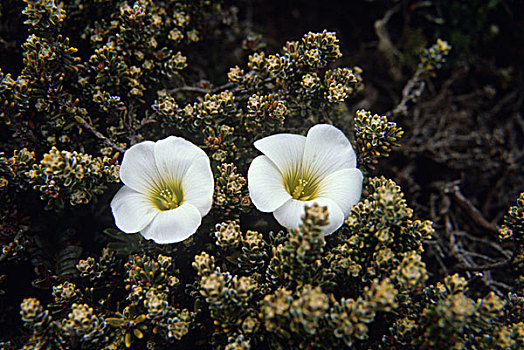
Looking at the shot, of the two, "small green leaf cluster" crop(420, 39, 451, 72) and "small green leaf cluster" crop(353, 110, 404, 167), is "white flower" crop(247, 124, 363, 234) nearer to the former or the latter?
"small green leaf cluster" crop(353, 110, 404, 167)

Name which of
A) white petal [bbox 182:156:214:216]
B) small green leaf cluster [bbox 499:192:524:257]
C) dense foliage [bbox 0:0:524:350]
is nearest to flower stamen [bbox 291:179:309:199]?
dense foliage [bbox 0:0:524:350]

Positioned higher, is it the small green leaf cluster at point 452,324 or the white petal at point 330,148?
the white petal at point 330,148

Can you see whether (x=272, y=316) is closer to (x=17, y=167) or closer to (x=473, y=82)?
(x=17, y=167)

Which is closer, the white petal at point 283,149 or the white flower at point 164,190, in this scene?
the white flower at point 164,190

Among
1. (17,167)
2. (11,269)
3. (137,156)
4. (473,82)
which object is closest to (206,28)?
(137,156)

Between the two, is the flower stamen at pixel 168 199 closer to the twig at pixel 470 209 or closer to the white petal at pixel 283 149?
the white petal at pixel 283 149

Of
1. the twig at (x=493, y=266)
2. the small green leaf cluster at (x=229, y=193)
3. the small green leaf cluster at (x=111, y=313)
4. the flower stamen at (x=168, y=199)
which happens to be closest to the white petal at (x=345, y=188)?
the small green leaf cluster at (x=229, y=193)

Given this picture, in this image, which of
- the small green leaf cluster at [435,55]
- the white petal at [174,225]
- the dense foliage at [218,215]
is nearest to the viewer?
the dense foliage at [218,215]

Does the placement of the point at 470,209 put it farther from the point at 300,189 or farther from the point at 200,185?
the point at 200,185

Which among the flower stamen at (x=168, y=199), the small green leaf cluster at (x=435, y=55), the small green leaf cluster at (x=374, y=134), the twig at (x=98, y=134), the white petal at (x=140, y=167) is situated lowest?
the flower stamen at (x=168, y=199)
